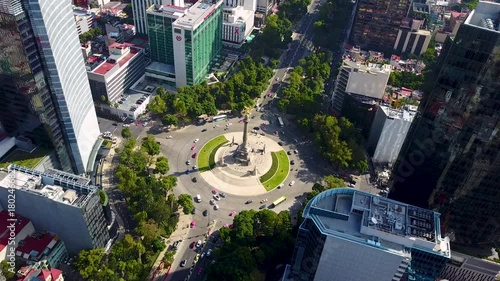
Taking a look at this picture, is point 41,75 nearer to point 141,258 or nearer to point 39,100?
point 39,100

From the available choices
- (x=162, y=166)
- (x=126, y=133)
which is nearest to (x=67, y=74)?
(x=126, y=133)

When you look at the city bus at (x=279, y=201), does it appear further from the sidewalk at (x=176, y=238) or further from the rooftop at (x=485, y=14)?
the rooftop at (x=485, y=14)

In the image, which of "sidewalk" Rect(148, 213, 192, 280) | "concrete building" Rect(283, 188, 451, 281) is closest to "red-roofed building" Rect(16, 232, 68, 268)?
"sidewalk" Rect(148, 213, 192, 280)

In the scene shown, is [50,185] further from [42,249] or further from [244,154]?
[244,154]

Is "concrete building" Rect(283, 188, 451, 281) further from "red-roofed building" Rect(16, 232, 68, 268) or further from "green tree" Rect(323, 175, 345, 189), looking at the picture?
"red-roofed building" Rect(16, 232, 68, 268)

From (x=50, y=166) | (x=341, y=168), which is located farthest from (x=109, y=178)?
(x=341, y=168)
